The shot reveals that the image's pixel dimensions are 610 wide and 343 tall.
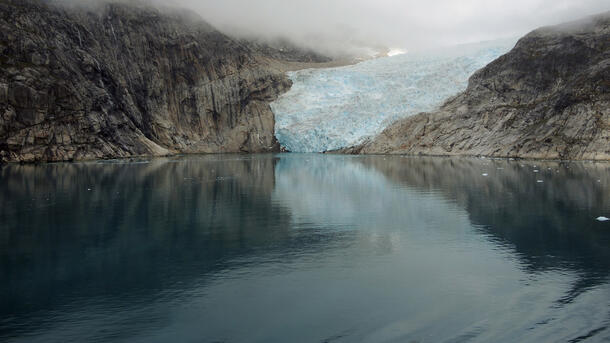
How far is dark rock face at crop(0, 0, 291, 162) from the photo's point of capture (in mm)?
43438

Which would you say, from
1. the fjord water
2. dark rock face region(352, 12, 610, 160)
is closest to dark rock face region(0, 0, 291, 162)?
dark rock face region(352, 12, 610, 160)

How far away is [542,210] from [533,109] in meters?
34.0

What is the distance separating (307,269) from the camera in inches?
365

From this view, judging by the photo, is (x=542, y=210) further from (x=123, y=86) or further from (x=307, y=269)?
(x=123, y=86)

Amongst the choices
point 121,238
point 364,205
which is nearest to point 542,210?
point 364,205

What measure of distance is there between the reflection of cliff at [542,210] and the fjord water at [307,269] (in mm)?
76

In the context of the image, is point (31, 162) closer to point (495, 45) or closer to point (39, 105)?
point (39, 105)

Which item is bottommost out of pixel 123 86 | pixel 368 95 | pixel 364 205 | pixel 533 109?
pixel 364 205

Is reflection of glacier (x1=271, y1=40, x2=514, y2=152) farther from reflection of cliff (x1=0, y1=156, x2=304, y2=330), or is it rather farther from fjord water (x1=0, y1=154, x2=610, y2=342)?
fjord water (x1=0, y1=154, x2=610, y2=342)

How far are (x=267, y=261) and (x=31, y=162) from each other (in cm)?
3956

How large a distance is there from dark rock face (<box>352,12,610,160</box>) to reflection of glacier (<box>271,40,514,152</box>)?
279 cm

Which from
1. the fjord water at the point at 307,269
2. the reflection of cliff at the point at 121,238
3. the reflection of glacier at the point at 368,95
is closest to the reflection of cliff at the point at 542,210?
the fjord water at the point at 307,269

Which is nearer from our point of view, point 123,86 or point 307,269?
point 307,269

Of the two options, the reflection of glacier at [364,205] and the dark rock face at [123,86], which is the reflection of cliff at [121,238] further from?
the dark rock face at [123,86]
